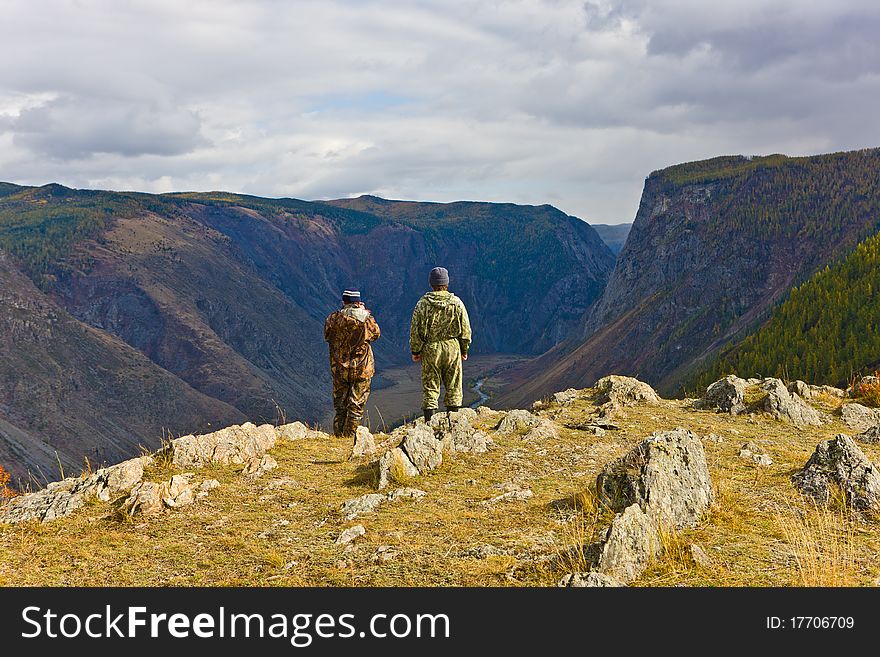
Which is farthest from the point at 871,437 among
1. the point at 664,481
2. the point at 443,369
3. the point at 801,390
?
the point at 443,369

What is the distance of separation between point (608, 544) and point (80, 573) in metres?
5.13

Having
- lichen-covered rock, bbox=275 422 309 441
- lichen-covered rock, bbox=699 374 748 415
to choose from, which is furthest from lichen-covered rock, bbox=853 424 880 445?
lichen-covered rock, bbox=275 422 309 441

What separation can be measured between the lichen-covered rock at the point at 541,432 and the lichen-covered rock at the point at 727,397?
440cm

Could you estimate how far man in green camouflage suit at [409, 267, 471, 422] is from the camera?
12.8 m

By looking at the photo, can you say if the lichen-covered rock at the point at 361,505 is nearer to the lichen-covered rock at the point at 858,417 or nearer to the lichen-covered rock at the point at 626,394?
the lichen-covered rock at the point at 626,394

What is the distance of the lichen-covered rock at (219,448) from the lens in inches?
403

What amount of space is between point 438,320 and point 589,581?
8167 mm

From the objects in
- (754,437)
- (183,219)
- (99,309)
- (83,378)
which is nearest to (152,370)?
(83,378)

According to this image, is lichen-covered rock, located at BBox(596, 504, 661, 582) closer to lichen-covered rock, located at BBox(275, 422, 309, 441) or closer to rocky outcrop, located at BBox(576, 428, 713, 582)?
rocky outcrop, located at BBox(576, 428, 713, 582)

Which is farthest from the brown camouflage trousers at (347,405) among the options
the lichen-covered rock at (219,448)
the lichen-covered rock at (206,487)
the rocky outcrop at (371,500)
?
the rocky outcrop at (371,500)

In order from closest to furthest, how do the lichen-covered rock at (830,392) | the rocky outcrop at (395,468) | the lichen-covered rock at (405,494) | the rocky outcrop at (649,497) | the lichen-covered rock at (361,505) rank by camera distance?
the rocky outcrop at (649,497)
the lichen-covered rock at (361,505)
the lichen-covered rock at (405,494)
the rocky outcrop at (395,468)
the lichen-covered rock at (830,392)

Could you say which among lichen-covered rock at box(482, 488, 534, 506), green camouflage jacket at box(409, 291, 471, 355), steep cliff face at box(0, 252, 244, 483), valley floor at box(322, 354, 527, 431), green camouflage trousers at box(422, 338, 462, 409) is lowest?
valley floor at box(322, 354, 527, 431)

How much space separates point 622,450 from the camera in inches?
411

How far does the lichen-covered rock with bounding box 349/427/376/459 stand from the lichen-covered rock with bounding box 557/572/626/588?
19.5 feet
